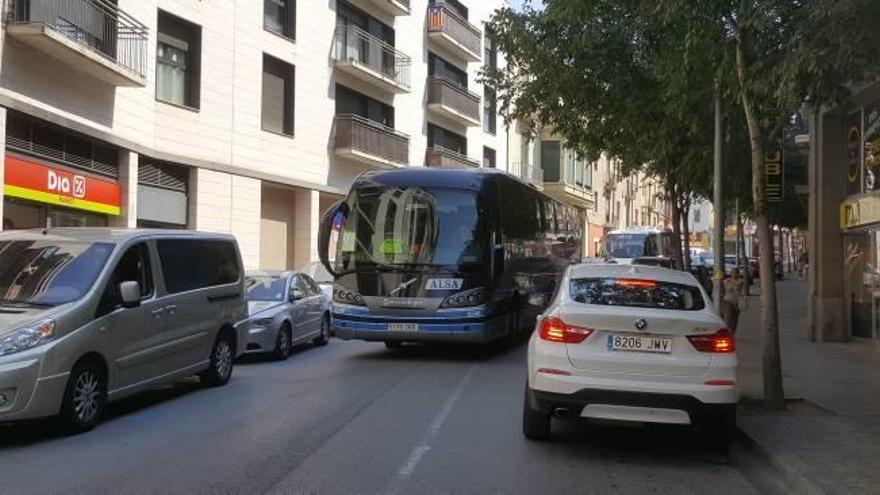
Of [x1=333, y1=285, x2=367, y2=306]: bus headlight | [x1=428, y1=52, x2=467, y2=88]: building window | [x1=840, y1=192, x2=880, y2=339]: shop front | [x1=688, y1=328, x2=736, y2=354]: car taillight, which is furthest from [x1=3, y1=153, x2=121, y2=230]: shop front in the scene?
[x1=428, y1=52, x2=467, y2=88]: building window

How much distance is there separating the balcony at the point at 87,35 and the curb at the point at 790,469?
14644 mm

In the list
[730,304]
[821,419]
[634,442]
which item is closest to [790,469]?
[634,442]

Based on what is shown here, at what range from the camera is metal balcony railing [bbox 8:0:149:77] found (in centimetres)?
1712

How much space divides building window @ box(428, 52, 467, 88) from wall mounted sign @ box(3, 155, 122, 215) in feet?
70.9

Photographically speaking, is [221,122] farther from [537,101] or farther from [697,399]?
[697,399]

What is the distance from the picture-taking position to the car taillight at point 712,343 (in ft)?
24.8

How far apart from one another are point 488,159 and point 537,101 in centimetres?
2821

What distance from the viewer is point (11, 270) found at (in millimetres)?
8922

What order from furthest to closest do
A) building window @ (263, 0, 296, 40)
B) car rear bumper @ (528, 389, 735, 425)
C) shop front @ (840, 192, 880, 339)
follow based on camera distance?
building window @ (263, 0, 296, 40) < shop front @ (840, 192, 880, 339) < car rear bumper @ (528, 389, 735, 425)

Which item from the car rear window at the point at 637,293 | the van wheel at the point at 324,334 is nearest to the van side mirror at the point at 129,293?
the car rear window at the point at 637,293

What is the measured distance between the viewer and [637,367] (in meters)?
7.54

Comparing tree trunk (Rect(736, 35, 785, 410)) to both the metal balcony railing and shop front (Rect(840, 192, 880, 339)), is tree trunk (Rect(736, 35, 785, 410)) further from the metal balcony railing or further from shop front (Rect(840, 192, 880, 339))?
the metal balcony railing

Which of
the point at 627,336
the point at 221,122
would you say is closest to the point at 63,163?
the point at 221,122

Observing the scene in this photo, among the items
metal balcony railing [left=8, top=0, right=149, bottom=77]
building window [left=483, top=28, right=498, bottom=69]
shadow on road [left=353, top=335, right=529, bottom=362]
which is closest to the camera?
shadow on road [left=353, top=335, right=529, bottom=362]
